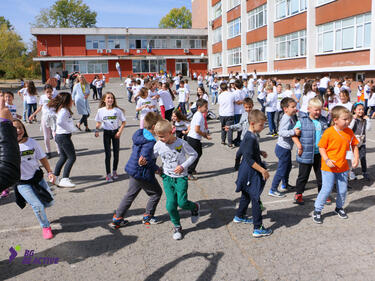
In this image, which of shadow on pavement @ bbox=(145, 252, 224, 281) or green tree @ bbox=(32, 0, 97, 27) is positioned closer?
shadow on pavement @ bbox=(145, 252, 224, 281)

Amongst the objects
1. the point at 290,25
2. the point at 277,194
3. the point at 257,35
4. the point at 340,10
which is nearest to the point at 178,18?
the point at 257,35

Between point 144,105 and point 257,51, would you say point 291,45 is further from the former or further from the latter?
point 144,105

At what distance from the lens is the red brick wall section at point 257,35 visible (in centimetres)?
3484

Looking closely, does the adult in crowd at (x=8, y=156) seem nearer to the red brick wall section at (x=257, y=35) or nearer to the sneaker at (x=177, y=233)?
the sneaker at (x=177, y=233)

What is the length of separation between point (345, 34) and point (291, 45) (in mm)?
7024

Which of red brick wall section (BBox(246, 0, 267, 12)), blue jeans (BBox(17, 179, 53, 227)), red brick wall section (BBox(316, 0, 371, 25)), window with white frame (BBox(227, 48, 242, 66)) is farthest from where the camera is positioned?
window with white frame (BBox(227, 48, 242, 66))

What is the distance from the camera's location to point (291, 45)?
30.5 metres

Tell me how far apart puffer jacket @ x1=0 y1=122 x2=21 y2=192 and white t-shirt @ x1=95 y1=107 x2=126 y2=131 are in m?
4.68

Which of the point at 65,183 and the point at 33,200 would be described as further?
the point at 65,183

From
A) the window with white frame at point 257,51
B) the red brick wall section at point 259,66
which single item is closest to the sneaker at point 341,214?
the red brick wall section at point 259,66

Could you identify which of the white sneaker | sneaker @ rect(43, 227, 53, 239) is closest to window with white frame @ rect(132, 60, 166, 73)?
the white sneaker

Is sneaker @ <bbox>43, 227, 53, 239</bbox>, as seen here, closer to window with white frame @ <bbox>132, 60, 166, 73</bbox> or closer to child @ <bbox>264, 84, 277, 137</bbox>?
child @ <bbox>264, 84, 277, 137</bbox>

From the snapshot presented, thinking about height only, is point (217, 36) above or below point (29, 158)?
above

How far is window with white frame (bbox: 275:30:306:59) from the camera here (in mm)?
28778
